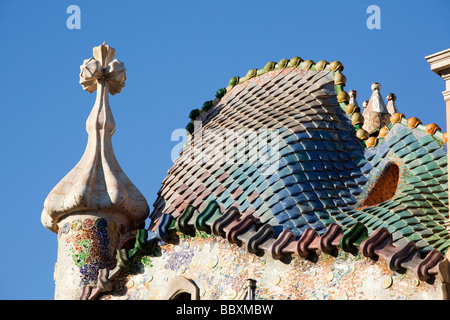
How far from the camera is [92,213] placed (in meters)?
16.1

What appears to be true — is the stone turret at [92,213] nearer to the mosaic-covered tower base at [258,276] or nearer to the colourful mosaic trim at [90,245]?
the colourful mosaic trim at [90,245]

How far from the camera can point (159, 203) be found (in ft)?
55.9

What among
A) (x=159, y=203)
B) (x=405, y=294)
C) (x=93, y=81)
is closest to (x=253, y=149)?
(x=159, y=203)

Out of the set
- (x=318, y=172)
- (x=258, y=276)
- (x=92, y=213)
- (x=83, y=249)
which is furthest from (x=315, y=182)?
(x=83, y=249)

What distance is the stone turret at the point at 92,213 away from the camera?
624 inches

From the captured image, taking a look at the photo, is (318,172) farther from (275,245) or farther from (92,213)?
(92,213)

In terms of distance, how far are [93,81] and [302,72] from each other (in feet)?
9.80

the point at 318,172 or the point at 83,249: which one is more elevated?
the point at 318,172

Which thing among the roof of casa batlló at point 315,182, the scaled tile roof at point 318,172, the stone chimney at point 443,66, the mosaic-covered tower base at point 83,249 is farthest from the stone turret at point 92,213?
the stone chimney at point 443,66

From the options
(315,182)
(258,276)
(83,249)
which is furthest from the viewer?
(83,249)

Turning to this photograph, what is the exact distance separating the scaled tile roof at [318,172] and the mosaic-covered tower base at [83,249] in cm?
72

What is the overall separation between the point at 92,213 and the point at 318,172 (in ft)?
9.96

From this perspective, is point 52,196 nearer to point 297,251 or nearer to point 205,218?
point 205,218

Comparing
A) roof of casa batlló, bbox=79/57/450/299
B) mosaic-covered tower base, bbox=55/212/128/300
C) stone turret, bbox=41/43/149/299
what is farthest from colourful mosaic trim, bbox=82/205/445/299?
stone turret, bbox=41/43/149/299
